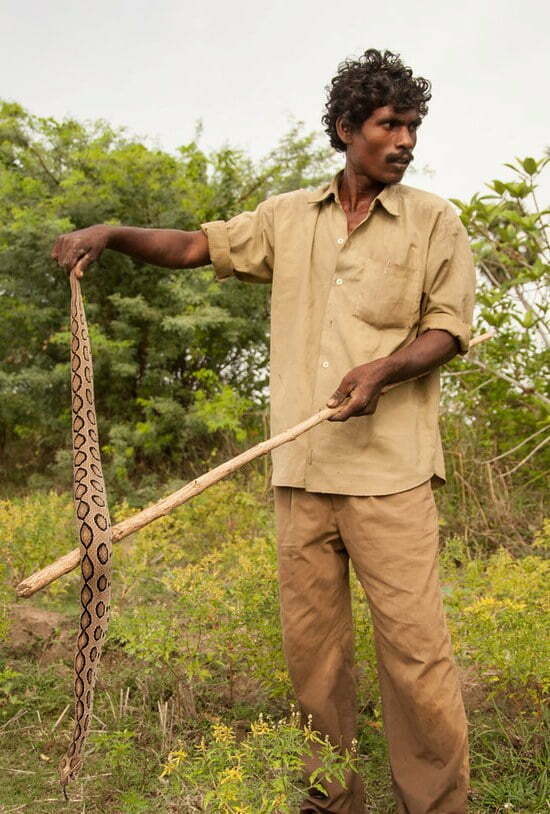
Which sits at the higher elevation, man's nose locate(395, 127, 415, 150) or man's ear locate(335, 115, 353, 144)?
man's ear locate(335, 115, 353, 144)

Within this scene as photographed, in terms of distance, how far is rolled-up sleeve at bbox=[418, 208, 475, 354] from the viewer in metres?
2.91

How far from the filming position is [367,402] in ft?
8.97

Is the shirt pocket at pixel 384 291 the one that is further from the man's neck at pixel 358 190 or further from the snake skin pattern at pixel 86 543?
the snake skin pattern at pixel 86 543

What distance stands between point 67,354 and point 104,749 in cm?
553

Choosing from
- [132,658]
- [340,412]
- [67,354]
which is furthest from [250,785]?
[67,354]

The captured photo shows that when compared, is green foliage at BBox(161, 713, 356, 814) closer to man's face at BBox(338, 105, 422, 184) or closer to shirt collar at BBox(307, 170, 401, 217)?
shirt collar at BBox(307, 170, 401, 217)

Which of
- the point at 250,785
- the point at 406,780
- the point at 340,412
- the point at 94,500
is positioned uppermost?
the point at 340,412

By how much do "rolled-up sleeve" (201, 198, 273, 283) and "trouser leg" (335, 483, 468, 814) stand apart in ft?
2.92

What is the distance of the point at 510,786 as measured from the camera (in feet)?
10.4

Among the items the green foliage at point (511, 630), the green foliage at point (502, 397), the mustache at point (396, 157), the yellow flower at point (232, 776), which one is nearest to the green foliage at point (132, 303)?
the green foliage at point (502, 397)

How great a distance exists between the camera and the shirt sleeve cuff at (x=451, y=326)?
287 centimetres

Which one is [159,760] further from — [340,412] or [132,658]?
[340,412]

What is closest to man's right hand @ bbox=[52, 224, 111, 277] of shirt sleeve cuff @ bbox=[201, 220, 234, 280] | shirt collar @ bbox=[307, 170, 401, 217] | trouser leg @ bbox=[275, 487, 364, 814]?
shirt sleeve cuff @ bbox=[201, 220, 234, 280]

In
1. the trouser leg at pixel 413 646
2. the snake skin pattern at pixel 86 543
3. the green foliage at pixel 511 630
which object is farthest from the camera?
the green foliage at pixel 511 630
